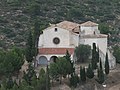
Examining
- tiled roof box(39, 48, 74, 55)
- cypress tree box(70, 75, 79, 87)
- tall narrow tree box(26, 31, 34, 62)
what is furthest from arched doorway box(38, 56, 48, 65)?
cypress tree box(70, 75, 79, 87)

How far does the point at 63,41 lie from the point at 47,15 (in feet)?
132

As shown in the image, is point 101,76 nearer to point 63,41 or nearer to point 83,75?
point 83,75

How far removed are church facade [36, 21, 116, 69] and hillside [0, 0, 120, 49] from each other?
19139 millimetres

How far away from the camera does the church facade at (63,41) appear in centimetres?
7231

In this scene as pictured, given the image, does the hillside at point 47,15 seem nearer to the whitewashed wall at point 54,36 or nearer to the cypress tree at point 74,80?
the whitewashed wall at point 54,36

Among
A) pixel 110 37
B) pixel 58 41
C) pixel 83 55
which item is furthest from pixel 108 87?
pixel 110 37

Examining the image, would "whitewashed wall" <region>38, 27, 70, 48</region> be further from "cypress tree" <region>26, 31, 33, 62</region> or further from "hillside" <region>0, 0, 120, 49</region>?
"hillside" <region>0, 0, 120, 49</region>

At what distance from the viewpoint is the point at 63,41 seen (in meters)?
74.2

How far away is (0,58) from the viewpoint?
64.1 meters

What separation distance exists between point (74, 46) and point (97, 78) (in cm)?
953

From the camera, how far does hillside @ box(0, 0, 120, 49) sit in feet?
326

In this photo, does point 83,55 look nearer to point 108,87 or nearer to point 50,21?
point 108,87

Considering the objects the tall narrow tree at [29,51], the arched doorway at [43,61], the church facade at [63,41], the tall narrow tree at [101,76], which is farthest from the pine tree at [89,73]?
the arched doorway at [43,61]

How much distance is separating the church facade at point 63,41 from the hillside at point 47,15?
19.1m
